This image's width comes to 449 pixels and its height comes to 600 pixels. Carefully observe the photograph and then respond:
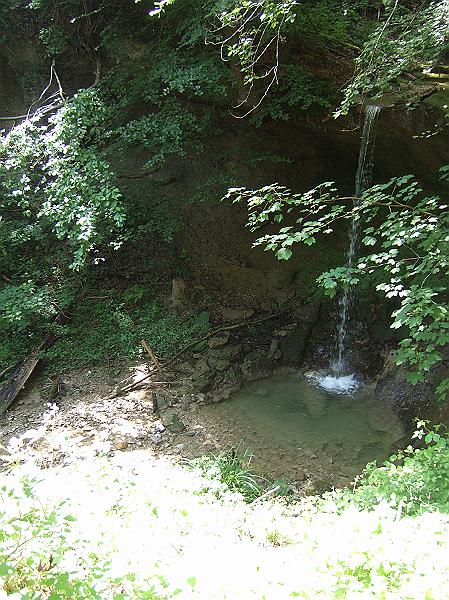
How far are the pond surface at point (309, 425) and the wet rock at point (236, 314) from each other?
4.30 feet

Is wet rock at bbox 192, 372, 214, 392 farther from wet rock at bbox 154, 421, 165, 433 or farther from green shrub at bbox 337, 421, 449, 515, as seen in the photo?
green shrub at bbox 337, 421, 449, 515

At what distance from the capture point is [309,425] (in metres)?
5.86

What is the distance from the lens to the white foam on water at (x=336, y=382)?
6695 mm

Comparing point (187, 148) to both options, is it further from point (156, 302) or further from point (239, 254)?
point (156, 302)

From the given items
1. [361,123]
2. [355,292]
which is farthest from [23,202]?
[355,292]

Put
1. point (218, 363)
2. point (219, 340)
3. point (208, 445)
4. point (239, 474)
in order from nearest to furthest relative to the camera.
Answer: point (239, 474), point (208, 445), point (218, 363), point (219, 340)

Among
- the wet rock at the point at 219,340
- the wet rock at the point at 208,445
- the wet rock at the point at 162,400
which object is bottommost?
the wet rock at the point at 208,445

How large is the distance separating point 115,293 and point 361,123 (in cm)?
515

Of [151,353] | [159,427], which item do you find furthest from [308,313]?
[159,427]

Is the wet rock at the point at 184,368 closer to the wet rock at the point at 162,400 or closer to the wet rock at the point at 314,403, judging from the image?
the wet rock at the point at 162,400

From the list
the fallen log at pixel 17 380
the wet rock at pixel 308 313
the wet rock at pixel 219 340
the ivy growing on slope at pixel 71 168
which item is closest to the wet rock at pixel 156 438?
the wet rock at pixel 219 340

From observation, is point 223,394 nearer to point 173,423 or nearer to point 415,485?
point 173,423

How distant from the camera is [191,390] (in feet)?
21.9

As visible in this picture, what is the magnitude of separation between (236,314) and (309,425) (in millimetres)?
2691
